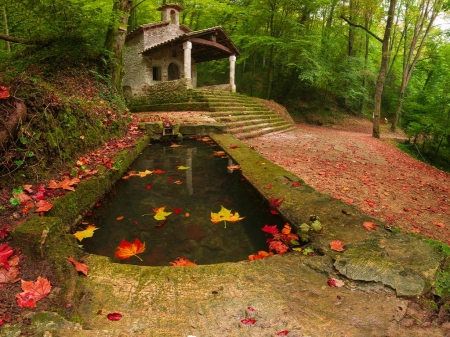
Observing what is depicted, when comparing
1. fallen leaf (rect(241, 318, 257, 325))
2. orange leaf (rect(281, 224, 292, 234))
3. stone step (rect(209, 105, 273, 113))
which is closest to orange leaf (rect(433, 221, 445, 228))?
orange leaf (rect(281, 224, 292, 234))

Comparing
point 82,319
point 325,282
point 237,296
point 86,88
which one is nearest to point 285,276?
point 325,282

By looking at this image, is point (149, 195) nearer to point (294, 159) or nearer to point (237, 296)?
→ point (237, 296)

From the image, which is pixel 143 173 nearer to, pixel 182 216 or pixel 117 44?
pixel 182 216

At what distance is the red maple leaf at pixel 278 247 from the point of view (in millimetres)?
2523

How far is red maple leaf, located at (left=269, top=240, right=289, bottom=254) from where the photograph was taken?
8.28 ft

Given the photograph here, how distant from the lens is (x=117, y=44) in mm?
9461

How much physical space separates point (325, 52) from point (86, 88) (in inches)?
597

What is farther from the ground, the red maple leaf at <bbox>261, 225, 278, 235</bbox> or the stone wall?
the stone wall

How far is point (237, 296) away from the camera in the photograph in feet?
5.91

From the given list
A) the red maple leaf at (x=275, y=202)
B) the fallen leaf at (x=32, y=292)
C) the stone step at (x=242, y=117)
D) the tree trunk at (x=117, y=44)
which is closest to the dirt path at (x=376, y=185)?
the red maple leaf at (x=275, y=202)

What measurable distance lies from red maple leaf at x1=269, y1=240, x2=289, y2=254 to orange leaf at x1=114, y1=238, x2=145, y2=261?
4.32 ft

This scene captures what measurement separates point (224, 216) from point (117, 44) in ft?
29.1

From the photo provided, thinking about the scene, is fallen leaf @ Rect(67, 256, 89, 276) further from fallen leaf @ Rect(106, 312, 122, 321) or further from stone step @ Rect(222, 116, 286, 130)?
stone step @ Rect(222, 116, 286, 130)

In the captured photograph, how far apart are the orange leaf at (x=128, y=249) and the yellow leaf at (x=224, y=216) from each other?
36.6 inches
